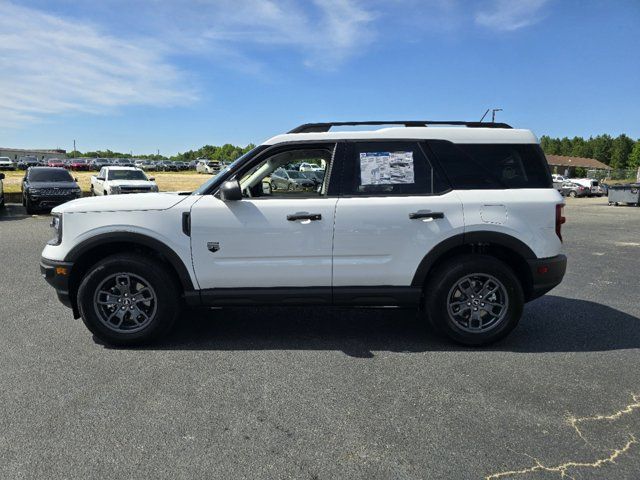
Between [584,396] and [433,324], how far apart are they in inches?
51.1

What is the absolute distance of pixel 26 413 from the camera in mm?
3092

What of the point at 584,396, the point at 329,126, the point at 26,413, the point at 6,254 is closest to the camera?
the point at 26,413

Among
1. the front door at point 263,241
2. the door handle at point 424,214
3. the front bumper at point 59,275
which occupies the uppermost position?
the door handle at point 424,214

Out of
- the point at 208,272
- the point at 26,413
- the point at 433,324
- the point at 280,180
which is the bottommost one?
the point at 26,413

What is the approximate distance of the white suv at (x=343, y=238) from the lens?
13.7 ft

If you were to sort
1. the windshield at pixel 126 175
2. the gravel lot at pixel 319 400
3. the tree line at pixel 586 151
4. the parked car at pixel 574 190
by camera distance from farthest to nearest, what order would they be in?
the tree line at pixel 586 151 → the parked car at pixel 574 190 → the windshield at pixel 126 175 → the gravel lot at pixel 319 400

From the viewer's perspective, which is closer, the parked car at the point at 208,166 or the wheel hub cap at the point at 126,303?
the wheel hub cap at the point at 126,303

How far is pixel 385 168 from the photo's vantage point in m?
4.30

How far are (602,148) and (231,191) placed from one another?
171 m

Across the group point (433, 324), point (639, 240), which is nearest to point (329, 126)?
point (433, 324)

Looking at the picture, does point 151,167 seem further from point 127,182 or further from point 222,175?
point 222,175

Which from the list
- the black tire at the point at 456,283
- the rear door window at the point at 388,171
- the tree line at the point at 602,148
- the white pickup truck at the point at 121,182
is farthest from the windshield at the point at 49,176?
the tree line at the point at 602,148

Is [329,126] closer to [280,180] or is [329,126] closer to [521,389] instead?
[280,180]

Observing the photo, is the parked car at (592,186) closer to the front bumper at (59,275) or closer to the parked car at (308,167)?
the parked car at (308,167)
